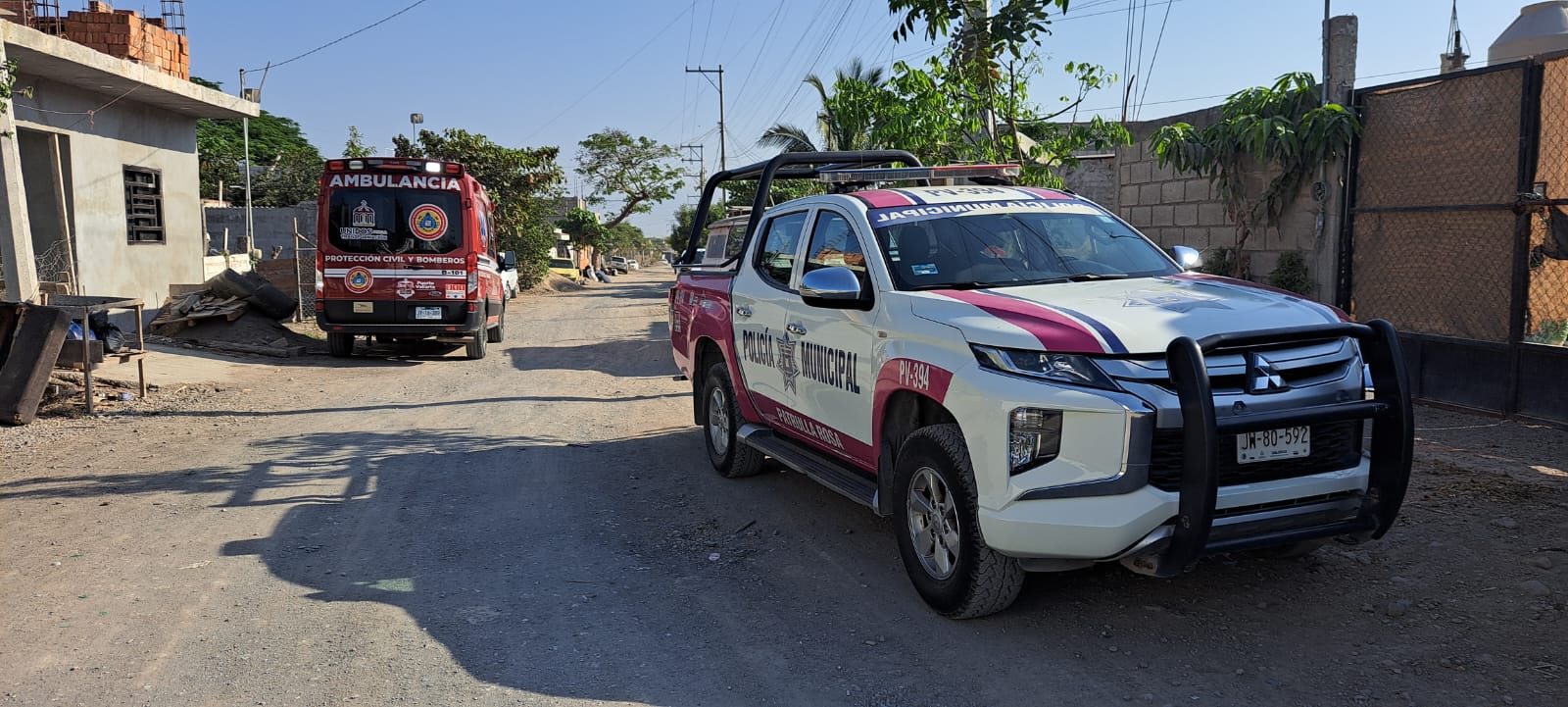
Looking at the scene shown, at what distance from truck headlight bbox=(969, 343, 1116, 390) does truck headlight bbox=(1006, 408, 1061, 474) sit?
0.14 meters

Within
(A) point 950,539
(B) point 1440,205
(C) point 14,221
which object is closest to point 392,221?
(C) point 14,221

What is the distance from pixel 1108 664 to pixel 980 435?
0.95 m

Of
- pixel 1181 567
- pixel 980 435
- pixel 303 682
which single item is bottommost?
pixel 303 682

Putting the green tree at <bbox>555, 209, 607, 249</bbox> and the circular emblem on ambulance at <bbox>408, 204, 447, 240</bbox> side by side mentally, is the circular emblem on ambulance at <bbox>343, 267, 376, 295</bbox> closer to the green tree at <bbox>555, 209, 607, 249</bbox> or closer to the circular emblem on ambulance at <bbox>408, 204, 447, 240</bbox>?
the circular emblem on ambulance at <bbox>408, 204, 447, 240</bbox>

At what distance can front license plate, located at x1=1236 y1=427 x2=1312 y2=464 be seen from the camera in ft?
12.3

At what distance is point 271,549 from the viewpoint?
18.6 ft

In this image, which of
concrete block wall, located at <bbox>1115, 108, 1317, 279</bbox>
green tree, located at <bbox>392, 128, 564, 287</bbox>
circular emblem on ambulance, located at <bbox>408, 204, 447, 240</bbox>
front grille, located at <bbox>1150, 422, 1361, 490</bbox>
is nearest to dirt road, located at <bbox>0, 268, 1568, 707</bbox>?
front grille, located at <bbox>1150, 422, 1361, 490</bbox>

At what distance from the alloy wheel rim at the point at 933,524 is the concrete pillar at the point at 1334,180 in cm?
607

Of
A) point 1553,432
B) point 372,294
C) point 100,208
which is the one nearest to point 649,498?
point 1553,432

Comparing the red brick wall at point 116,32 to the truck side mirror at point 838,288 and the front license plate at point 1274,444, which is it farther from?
the front license plate at point 1274,444

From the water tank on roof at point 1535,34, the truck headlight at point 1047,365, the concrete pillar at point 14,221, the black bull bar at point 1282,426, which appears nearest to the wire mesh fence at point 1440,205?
the black bull bar at point 1282,426

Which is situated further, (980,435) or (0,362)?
(0,362)

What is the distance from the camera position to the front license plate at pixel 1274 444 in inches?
148

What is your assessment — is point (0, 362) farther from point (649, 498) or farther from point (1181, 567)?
point (1181, 567)
